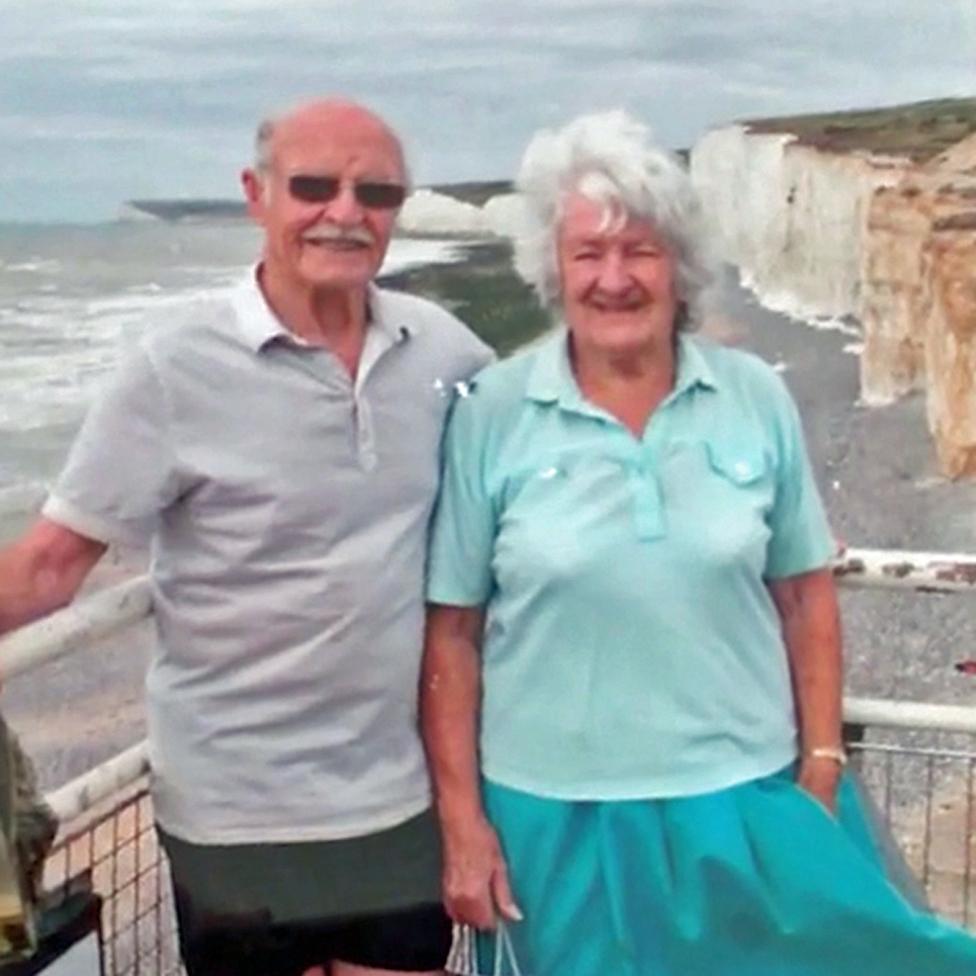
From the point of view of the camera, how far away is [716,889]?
1.39m

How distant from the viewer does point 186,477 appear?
1.31 m

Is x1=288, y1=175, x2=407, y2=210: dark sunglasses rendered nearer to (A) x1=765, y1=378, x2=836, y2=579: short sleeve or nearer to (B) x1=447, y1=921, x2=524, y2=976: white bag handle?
(A) x1=765, y1=378, x2=836, y2=579: short sleeve

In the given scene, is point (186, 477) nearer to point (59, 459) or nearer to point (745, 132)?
point (59, 459)

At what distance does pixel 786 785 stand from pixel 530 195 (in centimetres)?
55

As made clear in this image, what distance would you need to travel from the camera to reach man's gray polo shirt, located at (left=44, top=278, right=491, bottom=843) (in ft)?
4.28

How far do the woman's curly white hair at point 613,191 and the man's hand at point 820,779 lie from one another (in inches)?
15.7

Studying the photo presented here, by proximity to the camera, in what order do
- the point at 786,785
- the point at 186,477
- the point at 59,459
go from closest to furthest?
the point at 186,477 → the point at 786,785 → the point at 59,459

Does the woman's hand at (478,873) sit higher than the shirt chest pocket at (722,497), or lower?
lower

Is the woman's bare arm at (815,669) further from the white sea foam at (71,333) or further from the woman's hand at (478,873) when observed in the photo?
the white sea foam at (71,333)

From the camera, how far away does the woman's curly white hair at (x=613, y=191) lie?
4.40ft

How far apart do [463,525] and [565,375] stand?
0.15 metres

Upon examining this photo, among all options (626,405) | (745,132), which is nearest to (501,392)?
(626,405)

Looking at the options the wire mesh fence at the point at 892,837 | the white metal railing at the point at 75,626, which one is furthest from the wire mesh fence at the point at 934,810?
the white metal railing at the point at 75,626

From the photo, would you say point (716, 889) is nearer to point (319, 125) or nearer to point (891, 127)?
point (319, 125)
